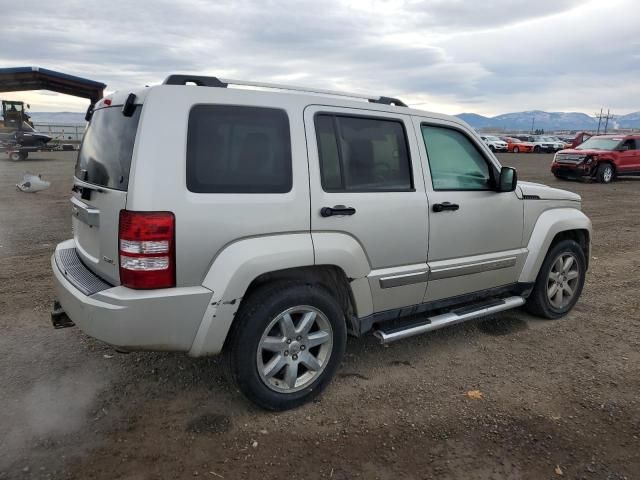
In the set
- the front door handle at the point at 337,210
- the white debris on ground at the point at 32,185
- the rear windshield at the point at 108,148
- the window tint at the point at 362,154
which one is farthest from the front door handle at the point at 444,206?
the white debris on ground at the point at 32,185

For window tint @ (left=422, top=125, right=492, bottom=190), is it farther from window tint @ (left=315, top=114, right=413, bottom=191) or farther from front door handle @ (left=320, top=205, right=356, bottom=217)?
front door handle @ (left=320, top=205, right=356, bottom=217)

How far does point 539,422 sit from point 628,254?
5.38 m

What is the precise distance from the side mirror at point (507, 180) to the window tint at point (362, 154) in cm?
89

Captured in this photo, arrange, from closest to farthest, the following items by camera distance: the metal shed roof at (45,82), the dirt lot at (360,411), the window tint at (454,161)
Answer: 1. the dirt lot at (360,411)
2. the window tint at (454,161)
3. the metal shed roof at (45,82)

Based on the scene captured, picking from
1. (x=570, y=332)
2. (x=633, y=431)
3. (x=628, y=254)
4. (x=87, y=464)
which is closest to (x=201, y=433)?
(x=87, y=464)

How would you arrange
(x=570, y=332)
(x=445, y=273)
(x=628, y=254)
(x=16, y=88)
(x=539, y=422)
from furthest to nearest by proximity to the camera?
(x=16, y=88) → (x=628, y=254) → (x=570, y=332) → (x=445, y=273) → (x=539, y=422)

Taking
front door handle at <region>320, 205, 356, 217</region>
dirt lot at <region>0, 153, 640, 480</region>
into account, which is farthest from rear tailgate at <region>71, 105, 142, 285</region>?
front door handle at <region>320, 205, 356, 217</region>

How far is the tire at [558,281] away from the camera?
180 inches

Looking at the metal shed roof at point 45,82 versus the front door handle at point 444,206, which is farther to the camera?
the metal shed roof at point 45,82

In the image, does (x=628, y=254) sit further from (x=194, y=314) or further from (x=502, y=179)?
(x=194, y=314)

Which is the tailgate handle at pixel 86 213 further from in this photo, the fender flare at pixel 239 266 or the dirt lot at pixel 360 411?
the dirt lot at pixel 360 411

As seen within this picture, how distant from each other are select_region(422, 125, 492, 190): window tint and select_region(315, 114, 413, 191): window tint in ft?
0.89

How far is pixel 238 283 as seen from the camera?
9.05ft

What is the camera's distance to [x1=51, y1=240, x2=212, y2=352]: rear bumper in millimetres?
2588
